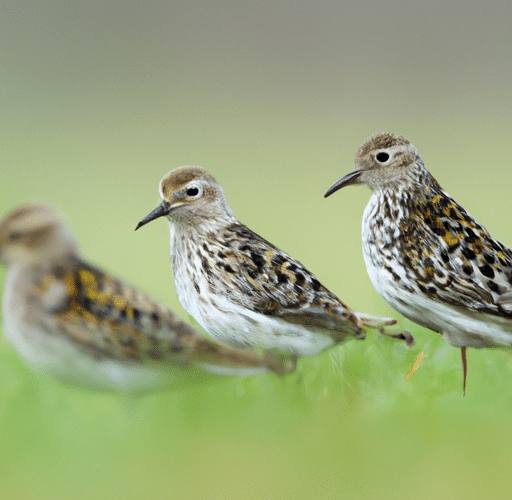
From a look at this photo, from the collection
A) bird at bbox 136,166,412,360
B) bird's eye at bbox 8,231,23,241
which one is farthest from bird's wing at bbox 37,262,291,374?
bird at bbox 136,166,412,360

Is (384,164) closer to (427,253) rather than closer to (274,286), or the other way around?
(427,253)

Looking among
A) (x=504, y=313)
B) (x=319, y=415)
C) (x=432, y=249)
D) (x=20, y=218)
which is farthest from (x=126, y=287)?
(x=504, y=313)

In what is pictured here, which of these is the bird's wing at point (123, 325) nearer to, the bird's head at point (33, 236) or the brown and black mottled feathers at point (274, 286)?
the bird's head at point (33, 236)

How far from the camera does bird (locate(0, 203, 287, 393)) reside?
9.81 feet

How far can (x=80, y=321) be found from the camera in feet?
9.93

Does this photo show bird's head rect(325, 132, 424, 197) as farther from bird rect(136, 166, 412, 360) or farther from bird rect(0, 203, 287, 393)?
bird rect(0, 203, 287, 393)

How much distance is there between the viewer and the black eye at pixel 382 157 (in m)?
3.97

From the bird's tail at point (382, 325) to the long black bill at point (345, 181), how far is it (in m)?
0.73

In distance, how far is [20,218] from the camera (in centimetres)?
296

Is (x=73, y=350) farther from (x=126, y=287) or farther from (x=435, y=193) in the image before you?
(x=435, y=193)

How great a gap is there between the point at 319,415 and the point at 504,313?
1156 millimetres

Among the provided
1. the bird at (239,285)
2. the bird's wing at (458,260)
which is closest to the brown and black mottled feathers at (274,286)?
the bird at (239,285)

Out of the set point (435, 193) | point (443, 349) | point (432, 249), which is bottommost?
point (443, 349)

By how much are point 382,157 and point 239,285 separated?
45.5 inches
